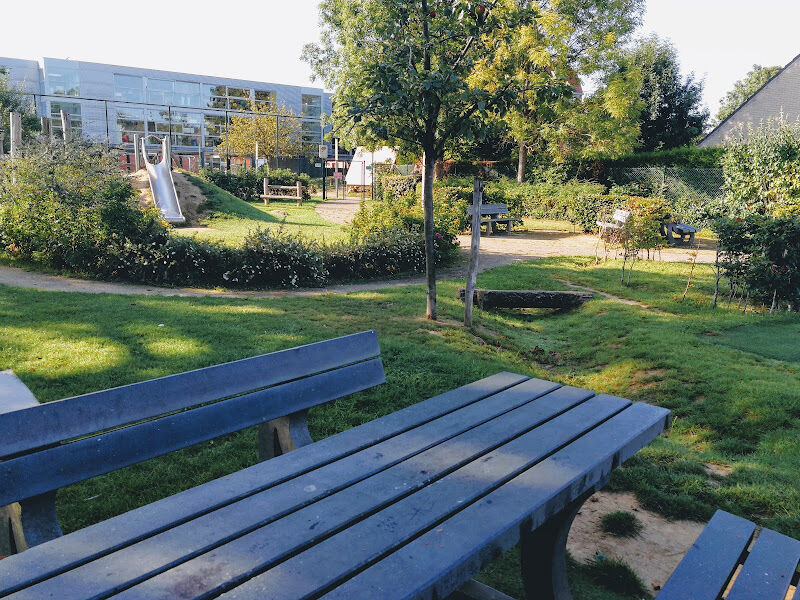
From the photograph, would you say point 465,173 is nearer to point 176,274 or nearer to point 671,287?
point 671,287

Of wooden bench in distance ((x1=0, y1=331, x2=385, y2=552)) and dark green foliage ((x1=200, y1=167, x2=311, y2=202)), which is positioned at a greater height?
dark green foliage ((x1=200, y1=167, x2=311, y2=202))

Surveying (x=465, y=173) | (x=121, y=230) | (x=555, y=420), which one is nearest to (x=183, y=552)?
(x=555, y=420)

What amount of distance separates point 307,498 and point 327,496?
0.06 metres

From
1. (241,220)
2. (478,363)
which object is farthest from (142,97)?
(478,363)

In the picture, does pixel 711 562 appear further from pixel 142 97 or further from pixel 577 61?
pixel 142 97

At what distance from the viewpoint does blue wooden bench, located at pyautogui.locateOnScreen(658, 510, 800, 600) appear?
1.86 metres

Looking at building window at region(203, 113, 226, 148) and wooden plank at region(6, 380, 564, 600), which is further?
building window at region(203, 113, 226, 148)

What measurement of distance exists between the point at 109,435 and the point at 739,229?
30.0 ft

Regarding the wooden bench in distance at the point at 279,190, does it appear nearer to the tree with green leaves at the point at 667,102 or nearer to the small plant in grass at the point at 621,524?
the tree with green leaves at the point at 667,102

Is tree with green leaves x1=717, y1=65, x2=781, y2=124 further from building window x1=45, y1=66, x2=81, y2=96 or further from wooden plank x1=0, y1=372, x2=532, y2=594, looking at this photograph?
wooden plank x1=0, y1=372, x2=532, y2=594

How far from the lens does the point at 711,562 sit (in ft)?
6.58

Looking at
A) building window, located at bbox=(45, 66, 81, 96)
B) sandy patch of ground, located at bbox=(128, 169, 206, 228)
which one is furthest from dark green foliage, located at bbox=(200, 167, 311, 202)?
building window, located at bbox=(45, 66, 81, 96)

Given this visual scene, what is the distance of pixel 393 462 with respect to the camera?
6.73 ft

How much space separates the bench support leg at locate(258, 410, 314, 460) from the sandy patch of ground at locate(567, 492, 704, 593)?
1.55 metres
